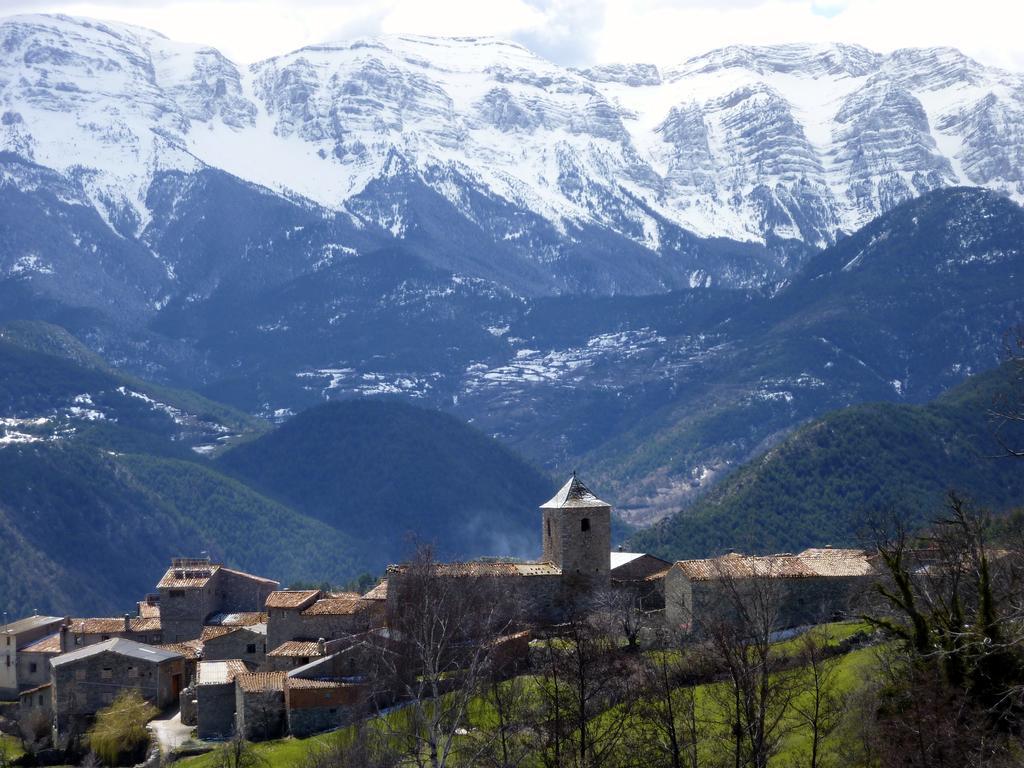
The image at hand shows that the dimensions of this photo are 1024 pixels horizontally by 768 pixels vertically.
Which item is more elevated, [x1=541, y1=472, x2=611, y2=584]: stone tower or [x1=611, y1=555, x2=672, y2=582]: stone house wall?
[x1=541, y1=472, x2=611, y2=584]: stone tower

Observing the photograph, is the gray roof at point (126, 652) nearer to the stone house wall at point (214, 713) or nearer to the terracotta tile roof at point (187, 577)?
the stone house wall at point (214, 713)

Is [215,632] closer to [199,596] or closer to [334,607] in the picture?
[334,607]

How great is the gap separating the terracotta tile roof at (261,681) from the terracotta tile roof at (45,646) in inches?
1404

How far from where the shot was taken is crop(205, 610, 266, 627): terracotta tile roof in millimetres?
109688

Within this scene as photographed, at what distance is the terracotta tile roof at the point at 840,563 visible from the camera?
9106 centimetres

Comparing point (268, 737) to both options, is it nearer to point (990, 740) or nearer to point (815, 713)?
point (815, 713)

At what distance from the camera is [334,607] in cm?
10038

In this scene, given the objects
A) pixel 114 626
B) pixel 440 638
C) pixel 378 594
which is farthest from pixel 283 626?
pixel 114 626

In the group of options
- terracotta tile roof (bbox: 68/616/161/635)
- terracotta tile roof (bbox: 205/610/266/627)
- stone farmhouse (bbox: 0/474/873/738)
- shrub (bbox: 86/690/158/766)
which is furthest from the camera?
terracotta tile roof (bbox: 68/616/161/635)

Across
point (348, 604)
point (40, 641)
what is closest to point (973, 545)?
point (348, 604)

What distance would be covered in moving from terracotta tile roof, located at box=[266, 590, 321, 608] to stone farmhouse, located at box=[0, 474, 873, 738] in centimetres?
11

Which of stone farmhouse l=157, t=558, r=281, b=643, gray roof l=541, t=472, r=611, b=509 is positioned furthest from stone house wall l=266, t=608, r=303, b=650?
stone farmhouse l=157, t=558, r=281, b=643

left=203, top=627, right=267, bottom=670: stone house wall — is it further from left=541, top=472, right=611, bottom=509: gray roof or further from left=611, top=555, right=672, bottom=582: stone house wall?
left=611, top=555, right=672, bottom=582: stone house wall

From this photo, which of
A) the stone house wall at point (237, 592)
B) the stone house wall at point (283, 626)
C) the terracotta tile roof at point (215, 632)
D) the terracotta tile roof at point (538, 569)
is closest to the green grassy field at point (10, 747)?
the terracotta tile roof at point (215, 632)
